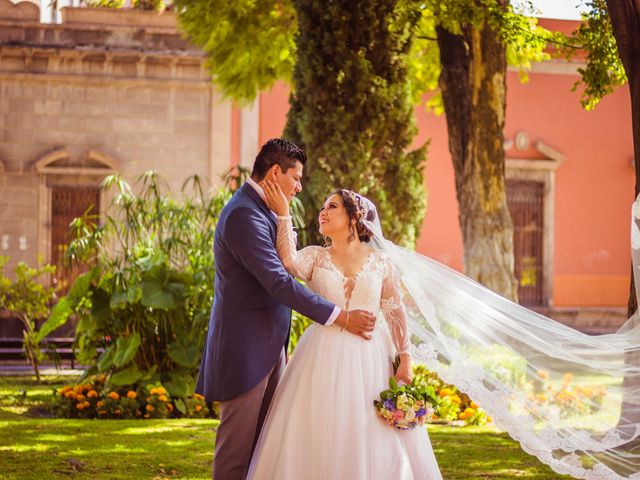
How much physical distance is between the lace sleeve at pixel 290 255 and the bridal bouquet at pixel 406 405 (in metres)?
0.74

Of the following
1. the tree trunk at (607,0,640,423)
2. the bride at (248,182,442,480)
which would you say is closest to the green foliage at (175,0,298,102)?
the tree trunk at (607,0,640,423)

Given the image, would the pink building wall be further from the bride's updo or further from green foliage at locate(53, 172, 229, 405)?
the bride's updo

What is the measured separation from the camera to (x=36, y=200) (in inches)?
706

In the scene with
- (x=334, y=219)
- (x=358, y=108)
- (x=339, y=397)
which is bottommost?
(x=339, y=397)

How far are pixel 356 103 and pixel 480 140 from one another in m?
1.60

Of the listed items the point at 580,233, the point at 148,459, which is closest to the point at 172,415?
the point at 148,459

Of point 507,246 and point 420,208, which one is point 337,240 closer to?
point 507,246

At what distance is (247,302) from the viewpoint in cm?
500

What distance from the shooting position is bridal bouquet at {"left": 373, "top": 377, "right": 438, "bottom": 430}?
16.2 ft

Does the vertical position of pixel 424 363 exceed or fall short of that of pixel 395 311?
it falls short

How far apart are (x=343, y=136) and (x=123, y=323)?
3.91 metres

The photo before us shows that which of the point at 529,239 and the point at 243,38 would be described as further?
the point at 529,239

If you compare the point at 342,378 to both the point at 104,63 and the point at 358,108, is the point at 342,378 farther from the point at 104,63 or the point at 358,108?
the point at 104,63

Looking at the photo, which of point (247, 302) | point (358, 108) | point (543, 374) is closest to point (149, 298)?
point (358, 108)
